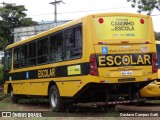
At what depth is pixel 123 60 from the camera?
11859 mm

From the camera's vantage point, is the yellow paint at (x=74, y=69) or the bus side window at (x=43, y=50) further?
the bus side window at (x=43, y=50)

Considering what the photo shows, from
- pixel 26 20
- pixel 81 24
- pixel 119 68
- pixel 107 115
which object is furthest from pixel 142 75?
pixel 26 20

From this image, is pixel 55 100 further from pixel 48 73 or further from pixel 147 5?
pixel 147 5

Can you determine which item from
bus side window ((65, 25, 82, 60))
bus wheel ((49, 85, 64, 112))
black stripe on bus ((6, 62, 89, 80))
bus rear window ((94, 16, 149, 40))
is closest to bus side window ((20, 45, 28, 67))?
black stripe on bus ((6, 62, 89, 80))

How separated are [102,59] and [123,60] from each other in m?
0.68

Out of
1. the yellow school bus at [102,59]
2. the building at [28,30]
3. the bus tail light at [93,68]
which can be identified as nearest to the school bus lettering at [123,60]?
the yellow school bus at [102,59]

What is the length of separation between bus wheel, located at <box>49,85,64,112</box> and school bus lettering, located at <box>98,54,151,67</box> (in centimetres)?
244

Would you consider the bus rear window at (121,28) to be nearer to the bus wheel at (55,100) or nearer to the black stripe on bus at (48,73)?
the black stripe on bus at (48,73)

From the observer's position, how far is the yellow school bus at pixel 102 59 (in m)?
11.6

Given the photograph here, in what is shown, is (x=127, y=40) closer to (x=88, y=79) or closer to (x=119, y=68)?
(x=119, y=68)

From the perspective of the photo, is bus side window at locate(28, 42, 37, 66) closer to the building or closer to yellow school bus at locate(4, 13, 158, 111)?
yellow school bus at locate(4, 13, 158, 111)

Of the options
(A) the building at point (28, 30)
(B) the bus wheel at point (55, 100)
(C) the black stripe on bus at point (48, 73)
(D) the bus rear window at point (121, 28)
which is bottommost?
(B) the bus wheel at point (55, 100)

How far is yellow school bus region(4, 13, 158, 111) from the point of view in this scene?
11641 millimetres

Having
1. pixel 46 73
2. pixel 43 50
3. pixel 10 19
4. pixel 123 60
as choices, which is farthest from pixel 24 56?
pixel 10 19
